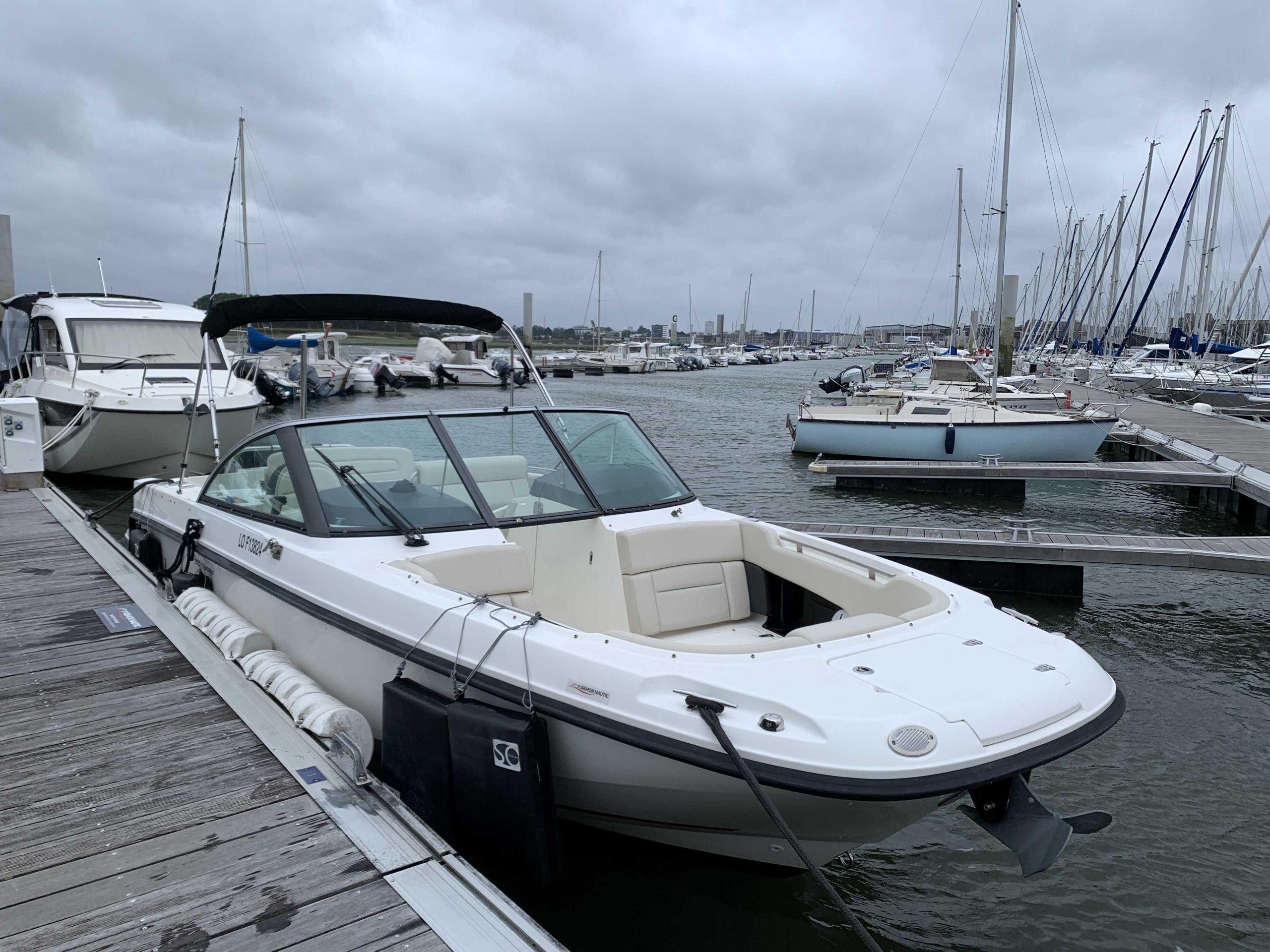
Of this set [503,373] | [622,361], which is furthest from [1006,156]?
[622,361]

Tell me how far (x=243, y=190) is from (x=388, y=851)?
3113 cm

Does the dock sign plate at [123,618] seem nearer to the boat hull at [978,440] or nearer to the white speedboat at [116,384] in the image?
the white speedboat at [116,384]

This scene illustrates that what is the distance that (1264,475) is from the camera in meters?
12.1

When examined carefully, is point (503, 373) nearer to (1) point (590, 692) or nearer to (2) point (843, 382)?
(2) point (843, 382)

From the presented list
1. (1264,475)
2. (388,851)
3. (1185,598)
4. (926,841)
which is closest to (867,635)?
(926,841)

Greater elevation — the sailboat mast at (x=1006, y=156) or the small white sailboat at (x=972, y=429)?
the sailboat mast at (x=1006, y=156)

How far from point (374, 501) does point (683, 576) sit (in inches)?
69.4

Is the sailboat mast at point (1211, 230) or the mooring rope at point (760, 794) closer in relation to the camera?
the mooring rope at point (760, 794)

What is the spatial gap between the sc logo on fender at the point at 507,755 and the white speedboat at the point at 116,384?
36.0 ft

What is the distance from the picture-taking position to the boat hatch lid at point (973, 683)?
9.88 ft

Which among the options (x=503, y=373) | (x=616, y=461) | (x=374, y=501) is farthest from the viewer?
(x=503, y=373)

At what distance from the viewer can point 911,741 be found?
2.86 metres

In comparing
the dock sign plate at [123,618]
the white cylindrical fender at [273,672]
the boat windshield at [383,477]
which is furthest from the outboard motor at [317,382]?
the boat windshield at [383,477]

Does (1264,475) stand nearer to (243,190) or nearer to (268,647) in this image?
(268,647)
